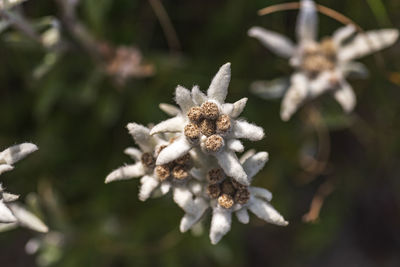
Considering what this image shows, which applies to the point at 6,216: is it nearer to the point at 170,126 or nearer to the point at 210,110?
the point at 170,126

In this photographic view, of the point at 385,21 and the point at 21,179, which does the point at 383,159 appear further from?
the point at 21,179

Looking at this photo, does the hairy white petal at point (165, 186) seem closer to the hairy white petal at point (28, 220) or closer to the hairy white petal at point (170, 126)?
the hairy white petal at point (170, 126)

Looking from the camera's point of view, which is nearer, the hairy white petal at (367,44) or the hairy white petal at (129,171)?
the hairy white petal at (129,171)

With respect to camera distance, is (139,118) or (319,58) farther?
(139,118)

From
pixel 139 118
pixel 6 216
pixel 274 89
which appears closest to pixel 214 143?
pixel 6 216

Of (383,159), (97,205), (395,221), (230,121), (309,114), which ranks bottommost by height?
(395,221)

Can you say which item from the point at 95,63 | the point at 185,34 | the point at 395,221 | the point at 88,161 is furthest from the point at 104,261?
the point at 395,221

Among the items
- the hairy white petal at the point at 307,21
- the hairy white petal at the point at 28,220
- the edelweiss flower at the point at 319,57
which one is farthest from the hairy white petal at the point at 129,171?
the hairy white petal at the point at 307,21
